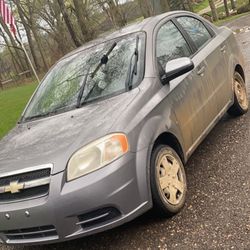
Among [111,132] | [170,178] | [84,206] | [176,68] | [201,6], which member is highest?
[176,68]

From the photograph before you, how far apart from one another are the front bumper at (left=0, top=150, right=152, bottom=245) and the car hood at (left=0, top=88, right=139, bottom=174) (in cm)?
23

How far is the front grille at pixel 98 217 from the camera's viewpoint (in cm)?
357

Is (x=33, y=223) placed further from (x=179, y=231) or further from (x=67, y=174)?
(x=179, y=231)

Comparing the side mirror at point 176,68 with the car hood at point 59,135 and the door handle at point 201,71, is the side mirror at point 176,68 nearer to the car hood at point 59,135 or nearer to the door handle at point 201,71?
the car hood at point 59,135

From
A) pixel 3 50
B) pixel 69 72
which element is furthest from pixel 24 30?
pixel 69 72

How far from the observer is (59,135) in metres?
3.97

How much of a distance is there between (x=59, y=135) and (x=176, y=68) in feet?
4.24

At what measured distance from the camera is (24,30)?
1763 inches

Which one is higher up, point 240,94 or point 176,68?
point 176,68

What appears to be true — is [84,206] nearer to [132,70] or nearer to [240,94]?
[132,70]

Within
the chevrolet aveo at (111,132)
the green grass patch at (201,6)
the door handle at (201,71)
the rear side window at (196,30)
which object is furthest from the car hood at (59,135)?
the green grass patch at (201,6)

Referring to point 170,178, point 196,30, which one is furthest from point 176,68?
point 196,30

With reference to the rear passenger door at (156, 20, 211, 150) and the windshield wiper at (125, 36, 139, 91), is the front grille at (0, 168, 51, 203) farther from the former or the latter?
the rear passenger door at (156, 20, 211, 150)

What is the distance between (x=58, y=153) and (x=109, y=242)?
953mm
